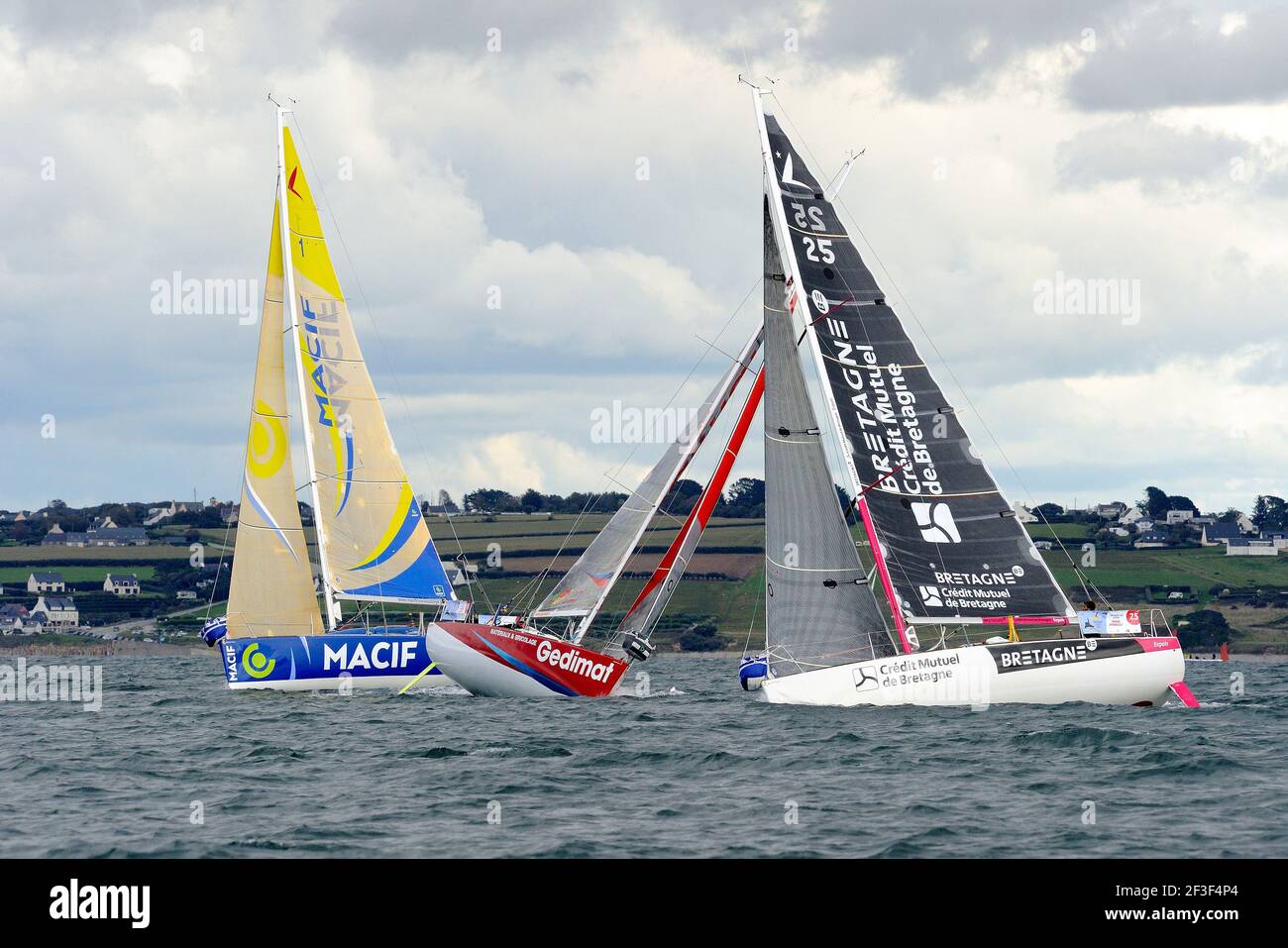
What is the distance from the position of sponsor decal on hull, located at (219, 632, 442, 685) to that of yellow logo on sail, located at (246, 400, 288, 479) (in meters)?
4.67

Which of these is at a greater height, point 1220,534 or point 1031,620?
point 1220,534

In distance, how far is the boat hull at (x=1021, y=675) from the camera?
1120 inches

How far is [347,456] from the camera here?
140 feet

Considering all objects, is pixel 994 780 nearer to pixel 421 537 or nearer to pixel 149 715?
pixel 149 715

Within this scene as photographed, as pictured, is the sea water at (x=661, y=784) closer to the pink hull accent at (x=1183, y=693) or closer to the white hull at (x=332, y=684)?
the pink hull accent at (x=1183, y=693)

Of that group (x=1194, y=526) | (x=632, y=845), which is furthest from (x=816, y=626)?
(x=1194, y=526)

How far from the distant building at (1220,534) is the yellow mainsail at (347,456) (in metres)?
142

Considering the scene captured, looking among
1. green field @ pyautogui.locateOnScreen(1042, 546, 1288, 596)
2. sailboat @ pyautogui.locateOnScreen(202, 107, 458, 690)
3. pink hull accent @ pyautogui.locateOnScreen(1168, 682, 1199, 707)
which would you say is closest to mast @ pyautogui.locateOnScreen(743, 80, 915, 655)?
pink hull accent @ pyautogui.locateOnScreen(1168, 682, 1199, 707)

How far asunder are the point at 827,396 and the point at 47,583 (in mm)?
146861

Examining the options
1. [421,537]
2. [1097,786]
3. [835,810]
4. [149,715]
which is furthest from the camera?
[421,537]

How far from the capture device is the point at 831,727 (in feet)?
87.9

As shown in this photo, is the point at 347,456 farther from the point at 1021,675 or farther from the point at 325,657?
the point at 1021,675

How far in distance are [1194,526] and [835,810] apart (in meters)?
179
